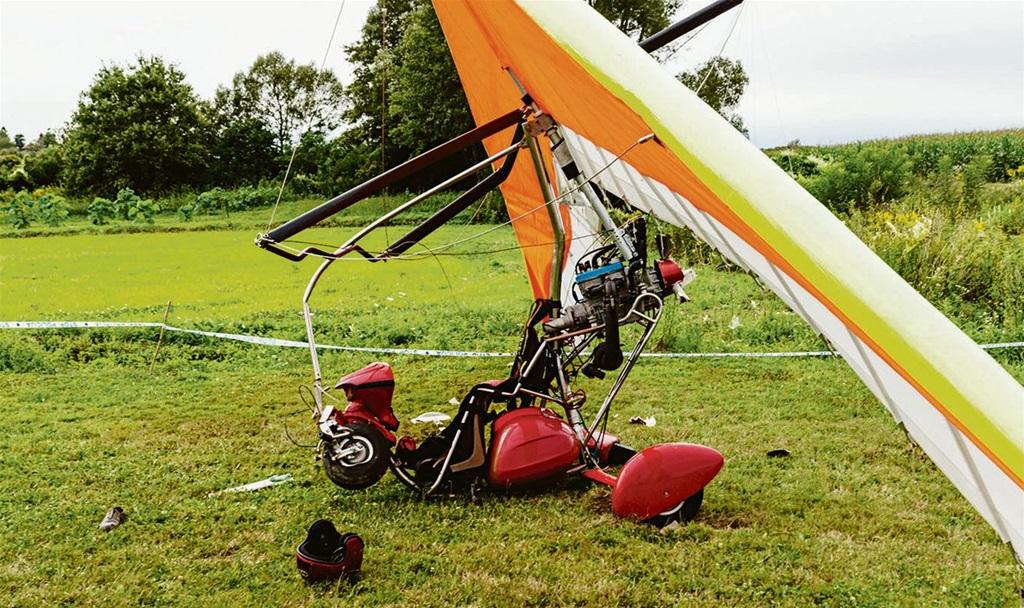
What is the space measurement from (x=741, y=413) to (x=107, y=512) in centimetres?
438

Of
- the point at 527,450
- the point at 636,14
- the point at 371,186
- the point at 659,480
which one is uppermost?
the point at 636,14

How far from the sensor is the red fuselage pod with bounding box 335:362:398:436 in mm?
4312

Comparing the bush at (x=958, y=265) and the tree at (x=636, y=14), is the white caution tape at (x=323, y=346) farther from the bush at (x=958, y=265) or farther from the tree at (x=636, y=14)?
the tree at (x=636, y=14)

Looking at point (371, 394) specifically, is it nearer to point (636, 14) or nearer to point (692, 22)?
point (692, 22)

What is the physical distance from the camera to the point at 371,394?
4.35 meters

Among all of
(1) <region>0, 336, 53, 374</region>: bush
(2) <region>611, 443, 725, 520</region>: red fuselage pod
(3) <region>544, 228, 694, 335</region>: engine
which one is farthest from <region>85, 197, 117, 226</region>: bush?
(2) <region>611, 443, 725, 520</region>: red fuselage pod

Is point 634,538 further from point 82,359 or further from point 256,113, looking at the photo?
point 256,113

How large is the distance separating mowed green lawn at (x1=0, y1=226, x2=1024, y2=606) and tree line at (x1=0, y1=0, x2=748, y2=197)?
2001 cm

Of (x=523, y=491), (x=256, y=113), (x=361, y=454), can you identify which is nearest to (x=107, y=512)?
(x=361, y=454)

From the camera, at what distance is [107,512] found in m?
4.36

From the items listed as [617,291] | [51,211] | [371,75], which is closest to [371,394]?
[617,291]

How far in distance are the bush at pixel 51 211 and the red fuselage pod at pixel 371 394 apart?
23.1 metres

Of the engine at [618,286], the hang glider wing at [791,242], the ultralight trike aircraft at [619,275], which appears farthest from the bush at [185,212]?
the hang glider wing at [791,242]

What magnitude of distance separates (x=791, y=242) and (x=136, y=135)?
38626mm
